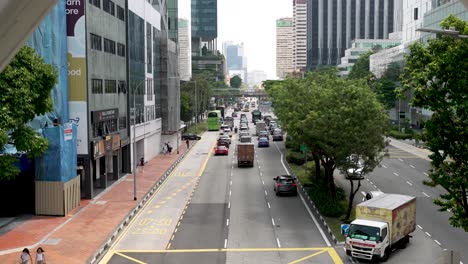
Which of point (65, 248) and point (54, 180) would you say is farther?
point (54, 180)

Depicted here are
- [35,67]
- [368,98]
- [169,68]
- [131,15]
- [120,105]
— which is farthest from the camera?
[169,68]

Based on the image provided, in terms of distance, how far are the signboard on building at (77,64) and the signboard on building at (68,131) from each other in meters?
3.52

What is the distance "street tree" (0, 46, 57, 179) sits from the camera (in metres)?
26.9

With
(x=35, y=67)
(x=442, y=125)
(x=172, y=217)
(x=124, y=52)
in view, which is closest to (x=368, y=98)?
(x=172, y=217)

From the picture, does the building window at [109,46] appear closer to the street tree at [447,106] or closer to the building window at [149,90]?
the building window at [149,90]

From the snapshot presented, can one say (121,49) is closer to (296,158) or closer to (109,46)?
(109,46)

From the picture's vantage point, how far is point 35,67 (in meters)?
29.0

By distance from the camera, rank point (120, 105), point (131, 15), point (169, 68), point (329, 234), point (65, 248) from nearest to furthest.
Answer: point (65, 248) → point (329, 234) → point (120, 105) → point (131, 15) → point (169, 68)

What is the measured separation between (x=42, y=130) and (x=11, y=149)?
Result: 8.95 feet

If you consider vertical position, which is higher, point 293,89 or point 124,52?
point 124,52

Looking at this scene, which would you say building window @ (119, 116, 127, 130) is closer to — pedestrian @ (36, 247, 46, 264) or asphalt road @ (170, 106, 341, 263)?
asphalt road @ (170, 106, 341, 263)

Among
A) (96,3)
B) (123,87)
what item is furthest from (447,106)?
(123,87)

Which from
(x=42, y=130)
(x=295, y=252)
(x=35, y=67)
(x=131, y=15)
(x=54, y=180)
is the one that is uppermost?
(x=131, y=15)

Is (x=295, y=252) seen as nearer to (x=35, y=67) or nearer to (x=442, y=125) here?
(x=442, y=125)
